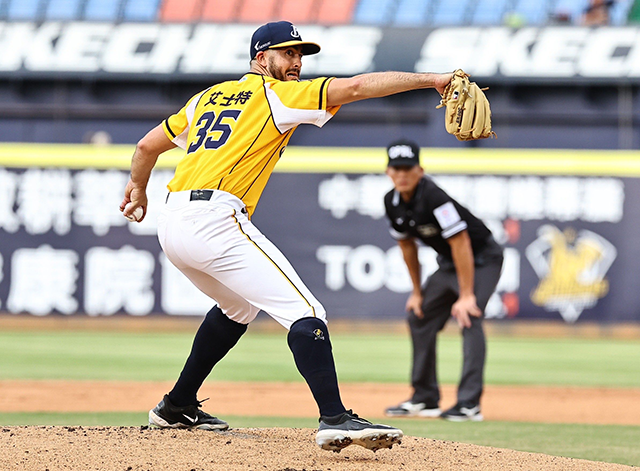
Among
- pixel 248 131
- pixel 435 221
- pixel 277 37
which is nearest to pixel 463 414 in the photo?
pixel 435 221

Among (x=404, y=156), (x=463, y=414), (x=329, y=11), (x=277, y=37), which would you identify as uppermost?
(x=329, y=11)

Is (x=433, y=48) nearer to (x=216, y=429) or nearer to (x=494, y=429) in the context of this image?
Result: (x=494, y=429)

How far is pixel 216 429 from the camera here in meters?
3.74

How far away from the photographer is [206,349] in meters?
3.68

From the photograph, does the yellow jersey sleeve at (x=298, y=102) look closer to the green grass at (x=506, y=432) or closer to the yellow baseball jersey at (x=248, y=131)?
the yellow baseball jersey at (x=248, y=131)

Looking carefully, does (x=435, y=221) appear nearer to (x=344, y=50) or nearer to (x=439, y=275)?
(x=439, y=275)

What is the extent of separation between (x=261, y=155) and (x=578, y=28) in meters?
13.2

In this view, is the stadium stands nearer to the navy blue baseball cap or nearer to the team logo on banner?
the team logo on banner

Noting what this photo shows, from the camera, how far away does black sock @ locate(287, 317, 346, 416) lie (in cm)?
312

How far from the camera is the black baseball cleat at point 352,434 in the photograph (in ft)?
9.91

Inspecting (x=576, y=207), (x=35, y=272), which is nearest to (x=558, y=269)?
(x=576, y=207)

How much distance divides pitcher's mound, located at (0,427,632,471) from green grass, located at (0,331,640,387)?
3.95m

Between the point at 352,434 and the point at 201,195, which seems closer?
the point at 352,434

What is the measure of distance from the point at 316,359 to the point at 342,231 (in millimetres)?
9475
